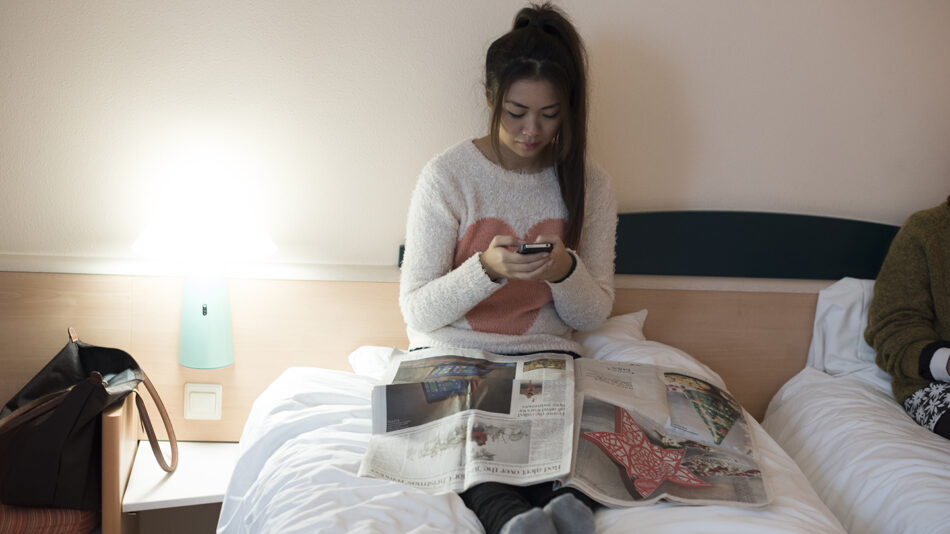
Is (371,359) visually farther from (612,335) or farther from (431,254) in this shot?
(612,335)

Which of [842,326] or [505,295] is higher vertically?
[505,295]

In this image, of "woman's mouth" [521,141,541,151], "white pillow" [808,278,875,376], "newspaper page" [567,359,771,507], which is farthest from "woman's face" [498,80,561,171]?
"white pillow" [808,278,875,376]

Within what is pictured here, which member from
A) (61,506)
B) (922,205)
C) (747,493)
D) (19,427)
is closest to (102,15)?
(19,427)

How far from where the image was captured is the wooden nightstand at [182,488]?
1.43 m

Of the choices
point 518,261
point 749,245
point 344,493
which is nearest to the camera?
point 344,493

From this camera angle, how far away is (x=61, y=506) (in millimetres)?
1306

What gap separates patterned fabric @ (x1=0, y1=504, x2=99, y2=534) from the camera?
1.23m

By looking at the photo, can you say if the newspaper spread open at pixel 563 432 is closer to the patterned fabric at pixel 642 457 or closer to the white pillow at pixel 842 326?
the patterned fabric at pixel 642 457

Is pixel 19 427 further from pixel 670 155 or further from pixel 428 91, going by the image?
pixel 670 155

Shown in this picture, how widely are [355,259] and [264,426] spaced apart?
503 mm

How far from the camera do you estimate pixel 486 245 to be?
1.47m

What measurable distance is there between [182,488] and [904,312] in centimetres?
158

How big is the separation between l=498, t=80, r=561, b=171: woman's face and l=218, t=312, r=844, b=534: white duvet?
1.69ft

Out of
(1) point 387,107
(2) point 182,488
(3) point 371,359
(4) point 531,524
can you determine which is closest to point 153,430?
(2) point 182,488
